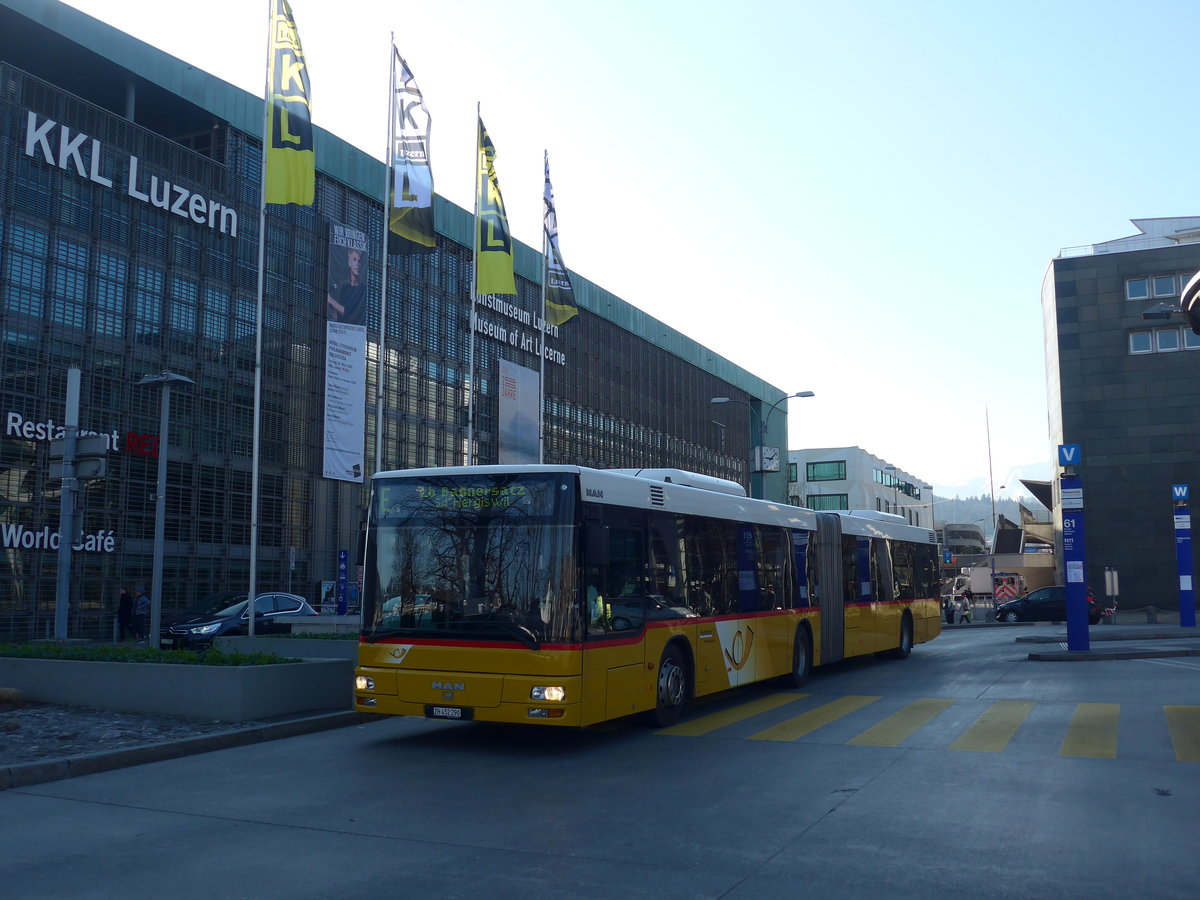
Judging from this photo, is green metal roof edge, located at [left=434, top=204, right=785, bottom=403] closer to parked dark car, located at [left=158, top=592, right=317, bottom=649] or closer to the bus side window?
parked dark car, located at [left=158, top=592, right=317, bottom=649]

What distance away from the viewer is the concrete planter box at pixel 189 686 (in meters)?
12.1

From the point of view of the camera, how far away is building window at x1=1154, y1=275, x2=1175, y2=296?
210 feet

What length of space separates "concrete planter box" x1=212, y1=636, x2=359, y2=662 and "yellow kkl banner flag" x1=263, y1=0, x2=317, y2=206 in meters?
8.63

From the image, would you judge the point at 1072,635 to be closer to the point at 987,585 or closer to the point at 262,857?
the point at 262,857

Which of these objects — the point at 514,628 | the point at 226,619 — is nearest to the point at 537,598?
the point at 514,628

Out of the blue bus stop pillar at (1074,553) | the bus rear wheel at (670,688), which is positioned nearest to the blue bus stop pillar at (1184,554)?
the blue bus stop pillar at (1074,553)

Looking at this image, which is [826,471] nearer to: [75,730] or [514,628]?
[514,628]

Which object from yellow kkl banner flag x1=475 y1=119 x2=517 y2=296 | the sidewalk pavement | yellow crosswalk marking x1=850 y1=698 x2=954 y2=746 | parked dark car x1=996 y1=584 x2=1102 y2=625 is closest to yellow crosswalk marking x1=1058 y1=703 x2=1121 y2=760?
yellow crosswalk marking x1=850 y1=698 x2=954 y2=746

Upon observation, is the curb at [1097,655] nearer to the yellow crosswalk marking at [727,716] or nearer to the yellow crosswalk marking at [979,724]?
the yellow crosswalk marking at [979,724]

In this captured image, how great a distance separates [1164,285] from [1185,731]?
61132 mm

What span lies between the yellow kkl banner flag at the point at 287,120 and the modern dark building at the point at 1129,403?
5474 centimetres

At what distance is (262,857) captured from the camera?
6.66 meters

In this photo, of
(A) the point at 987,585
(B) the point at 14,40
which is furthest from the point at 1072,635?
(A) the point at 987,585

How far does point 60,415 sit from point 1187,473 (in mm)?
Result: 59947
